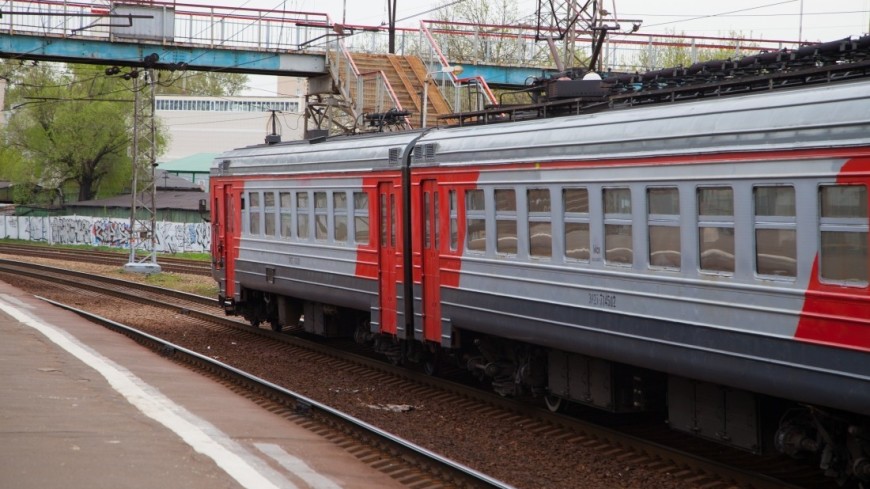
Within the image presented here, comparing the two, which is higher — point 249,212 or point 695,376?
point 249,212

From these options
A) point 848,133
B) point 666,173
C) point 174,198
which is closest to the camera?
point 848,133

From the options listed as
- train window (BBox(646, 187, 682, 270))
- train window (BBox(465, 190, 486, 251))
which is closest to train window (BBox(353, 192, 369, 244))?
train window (BBox(465, 190, 486, 251))

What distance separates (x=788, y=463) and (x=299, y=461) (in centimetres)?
403

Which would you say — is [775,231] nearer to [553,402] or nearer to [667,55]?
[553,402]

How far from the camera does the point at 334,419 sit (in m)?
11.2

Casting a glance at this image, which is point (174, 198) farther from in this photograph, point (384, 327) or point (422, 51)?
point (384, 327)

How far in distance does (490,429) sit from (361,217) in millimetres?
4139

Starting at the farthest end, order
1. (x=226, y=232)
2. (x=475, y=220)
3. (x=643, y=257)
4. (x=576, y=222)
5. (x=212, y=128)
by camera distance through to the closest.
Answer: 1. (x=212, y=128)
2. (x=226, y=232)
3. (x=475, y=220)
4. (x=576, y=222)
5. (x=643, y=257)

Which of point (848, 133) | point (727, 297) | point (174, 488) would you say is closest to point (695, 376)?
point (727, 297)

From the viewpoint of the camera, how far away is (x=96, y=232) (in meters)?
58.0

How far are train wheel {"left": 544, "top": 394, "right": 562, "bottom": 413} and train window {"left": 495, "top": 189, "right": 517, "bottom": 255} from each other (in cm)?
163

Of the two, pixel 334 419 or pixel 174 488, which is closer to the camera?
pixel 174 488

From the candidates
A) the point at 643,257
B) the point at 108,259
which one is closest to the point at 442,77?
the point at 108,259

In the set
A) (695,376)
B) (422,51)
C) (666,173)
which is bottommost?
(695,376)
